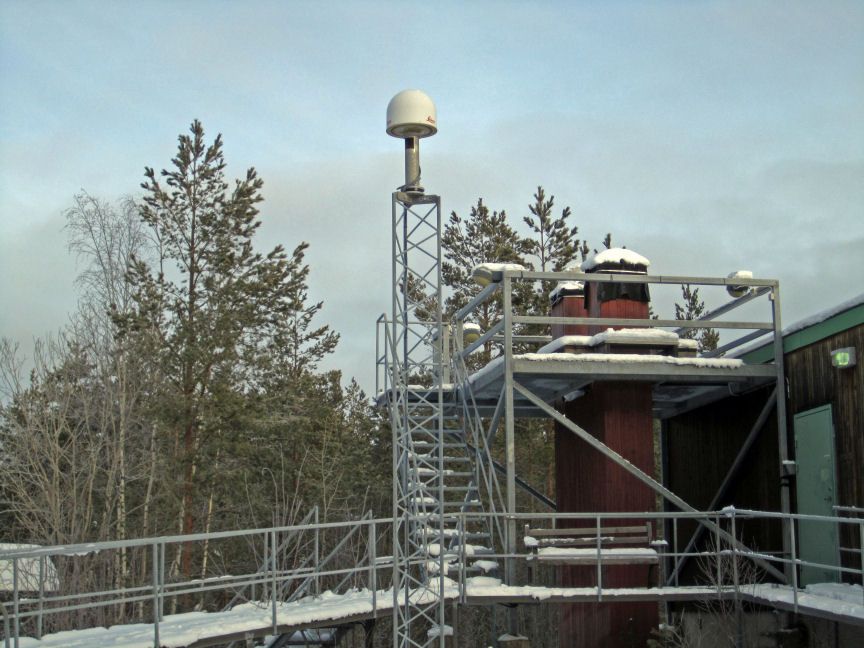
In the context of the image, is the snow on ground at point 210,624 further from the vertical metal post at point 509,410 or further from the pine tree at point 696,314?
the pine tree at point 696,314

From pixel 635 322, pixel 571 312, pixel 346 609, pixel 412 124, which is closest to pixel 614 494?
pixel 635 322

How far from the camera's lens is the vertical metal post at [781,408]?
16.2 m

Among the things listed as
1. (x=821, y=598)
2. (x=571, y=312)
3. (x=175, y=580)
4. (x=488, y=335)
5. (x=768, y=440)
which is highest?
(x=571, y=312)

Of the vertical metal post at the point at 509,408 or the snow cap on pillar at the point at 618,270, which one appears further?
the snow cap on pillar at the point at 618,270

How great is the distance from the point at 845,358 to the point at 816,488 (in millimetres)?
2062

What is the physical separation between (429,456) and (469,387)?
56.5 inches

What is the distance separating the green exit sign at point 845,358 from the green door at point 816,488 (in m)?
0.84

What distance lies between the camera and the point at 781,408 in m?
16.3

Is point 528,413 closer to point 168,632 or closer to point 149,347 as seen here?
point 168,632

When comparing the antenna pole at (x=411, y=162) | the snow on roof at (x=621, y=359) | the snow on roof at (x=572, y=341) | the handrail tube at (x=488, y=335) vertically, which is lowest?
the snow on roof at (x=621, y=359)

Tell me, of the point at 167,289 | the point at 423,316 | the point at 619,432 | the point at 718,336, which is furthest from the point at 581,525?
the point at 718,336

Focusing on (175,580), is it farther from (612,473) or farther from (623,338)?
(623,338)

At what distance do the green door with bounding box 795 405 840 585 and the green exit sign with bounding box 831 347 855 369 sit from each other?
0.84 meters

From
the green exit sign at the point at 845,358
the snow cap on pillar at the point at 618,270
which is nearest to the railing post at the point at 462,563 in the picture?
the snow cap on pillar at the point at 618,270
